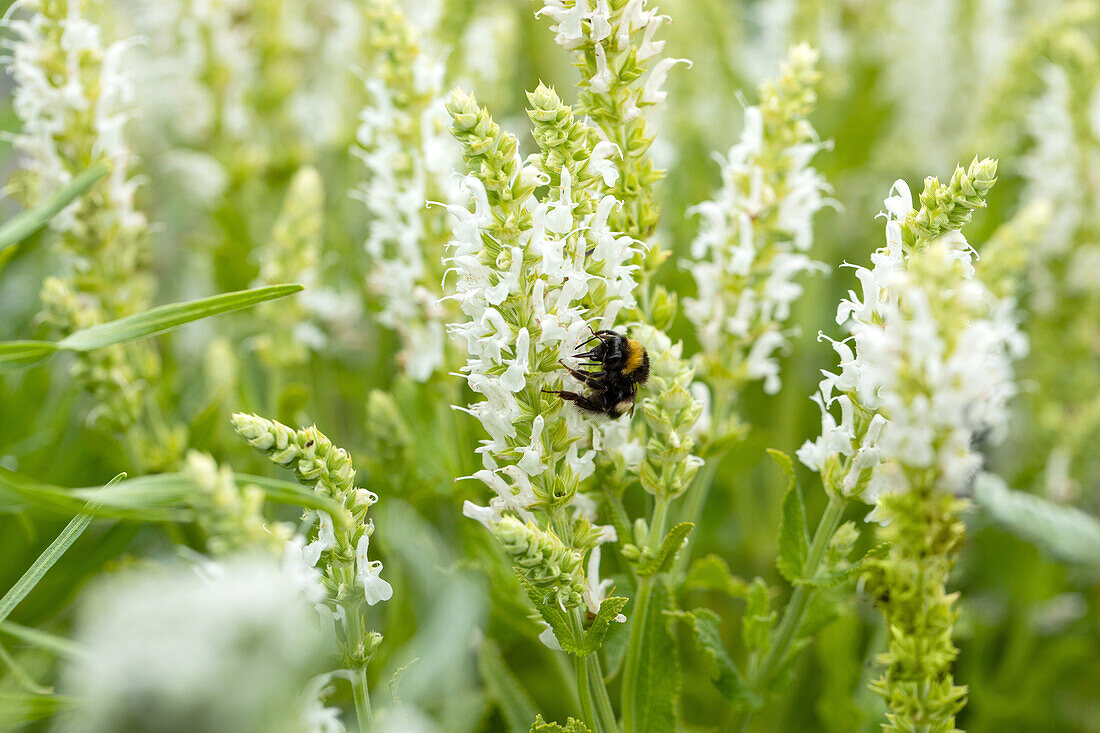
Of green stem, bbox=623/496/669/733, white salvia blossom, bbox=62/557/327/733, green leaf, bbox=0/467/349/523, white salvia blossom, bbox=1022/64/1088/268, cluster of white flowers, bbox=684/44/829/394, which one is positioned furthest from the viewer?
white salvia blossom, bbox=1022/64/1088/268

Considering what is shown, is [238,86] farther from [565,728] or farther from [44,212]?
[565,728]

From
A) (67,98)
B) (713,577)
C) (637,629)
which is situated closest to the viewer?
(637,629)

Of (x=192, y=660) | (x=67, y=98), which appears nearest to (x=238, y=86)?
(x=67, y=98)

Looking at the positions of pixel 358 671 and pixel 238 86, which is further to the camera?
pixel 238 86

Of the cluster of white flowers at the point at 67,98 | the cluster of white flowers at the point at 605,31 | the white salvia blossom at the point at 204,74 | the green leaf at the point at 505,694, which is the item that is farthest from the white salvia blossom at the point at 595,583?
the white salvia blossom at the point at 204,74

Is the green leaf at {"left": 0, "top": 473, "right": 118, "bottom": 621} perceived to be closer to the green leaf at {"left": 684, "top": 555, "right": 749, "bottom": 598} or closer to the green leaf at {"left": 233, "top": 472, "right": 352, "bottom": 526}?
the green leaf at {"left": 233, "top": 472, "right": 352, "bottom": 526}

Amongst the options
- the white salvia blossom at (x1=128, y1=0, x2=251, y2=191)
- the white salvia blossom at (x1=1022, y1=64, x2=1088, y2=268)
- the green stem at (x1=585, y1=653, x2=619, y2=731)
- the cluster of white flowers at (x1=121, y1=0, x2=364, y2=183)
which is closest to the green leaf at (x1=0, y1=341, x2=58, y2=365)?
the green stem at (x1=585, y1=653, x2=619, y2=731)
